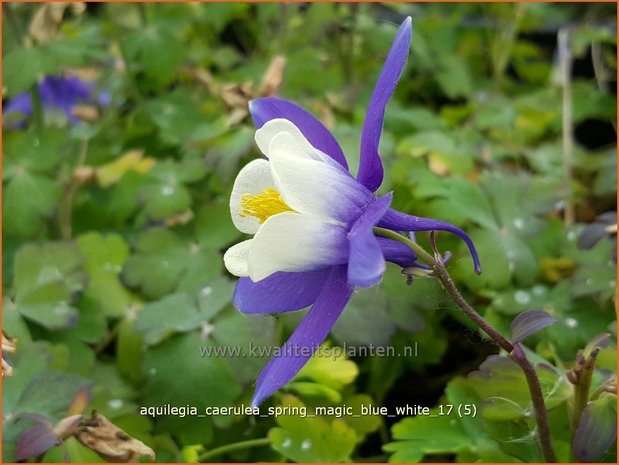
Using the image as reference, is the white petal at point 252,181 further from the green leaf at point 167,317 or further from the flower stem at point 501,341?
the green leaf at point 167,317

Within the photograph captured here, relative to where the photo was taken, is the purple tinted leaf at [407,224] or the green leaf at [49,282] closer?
the purple tinted leaf at [407,224]

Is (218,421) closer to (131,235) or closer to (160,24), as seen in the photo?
(131,235)

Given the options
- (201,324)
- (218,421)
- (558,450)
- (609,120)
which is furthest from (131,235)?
(609,120)

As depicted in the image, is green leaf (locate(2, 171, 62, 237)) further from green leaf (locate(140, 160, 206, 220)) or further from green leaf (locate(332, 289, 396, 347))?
green leaf (locate(332, 289, 396, 347))

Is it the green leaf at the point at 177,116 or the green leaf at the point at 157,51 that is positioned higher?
the green leaf at the point at 157,51

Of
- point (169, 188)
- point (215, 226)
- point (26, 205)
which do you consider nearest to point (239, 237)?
point (215, 226)

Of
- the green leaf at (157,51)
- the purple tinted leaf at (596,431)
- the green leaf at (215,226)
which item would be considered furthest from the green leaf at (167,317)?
the green leaf at (157,51)
